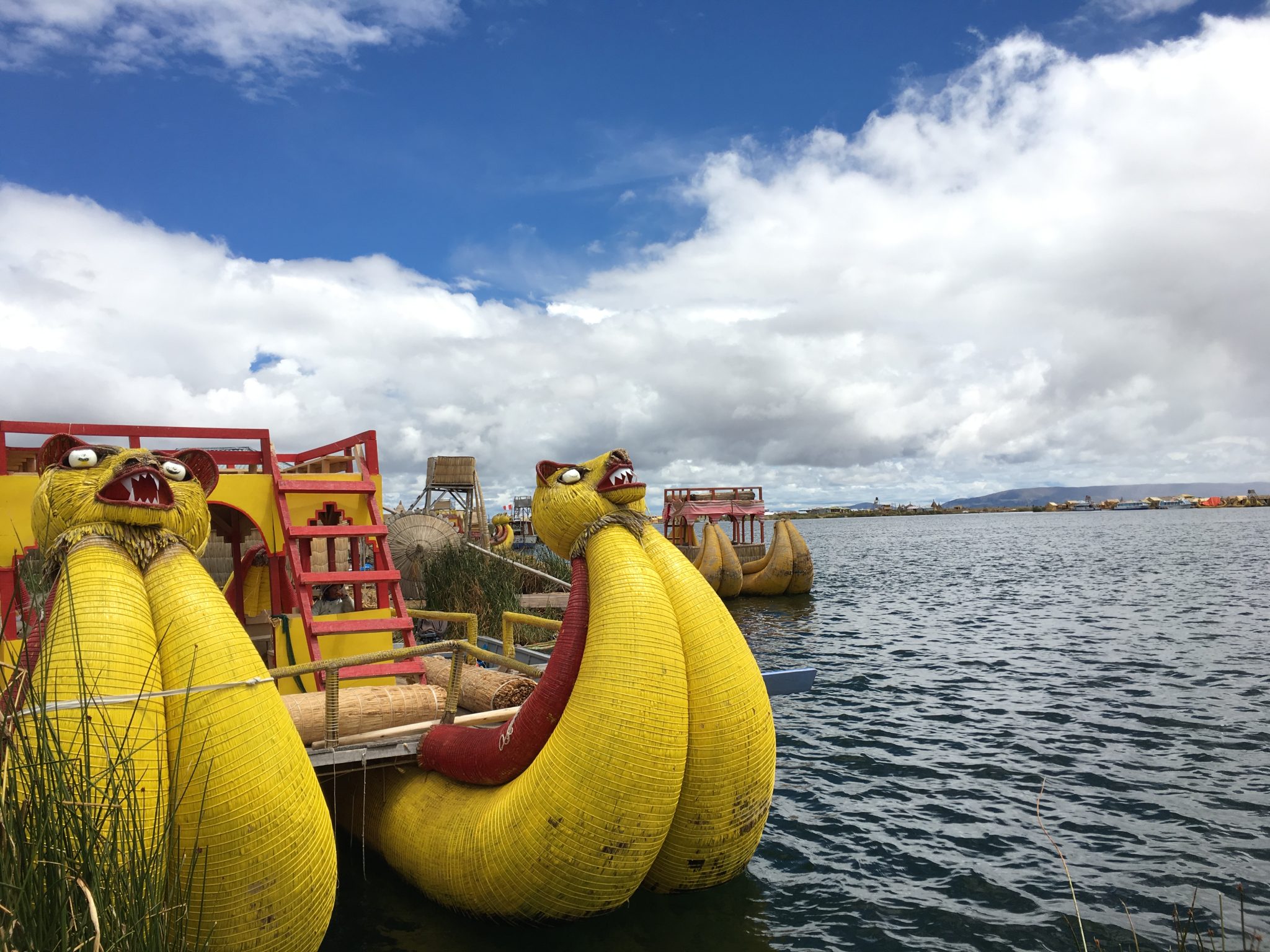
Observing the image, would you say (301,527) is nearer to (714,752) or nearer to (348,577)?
(348,577)

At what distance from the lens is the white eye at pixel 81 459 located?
14.6 ft

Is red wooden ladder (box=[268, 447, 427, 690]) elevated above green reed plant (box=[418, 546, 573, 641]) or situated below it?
above

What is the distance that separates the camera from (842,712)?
43.4 ft

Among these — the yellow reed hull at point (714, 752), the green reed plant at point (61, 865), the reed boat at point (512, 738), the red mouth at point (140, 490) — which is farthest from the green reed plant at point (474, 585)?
the green reed plant at point (61, 865)

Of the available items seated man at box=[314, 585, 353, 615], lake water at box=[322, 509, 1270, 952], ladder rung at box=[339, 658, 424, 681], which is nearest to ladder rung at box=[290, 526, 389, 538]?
ladder rung at box=[339, 658, 424, 681]

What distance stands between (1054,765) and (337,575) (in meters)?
8.97

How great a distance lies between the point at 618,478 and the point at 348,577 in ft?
10.9

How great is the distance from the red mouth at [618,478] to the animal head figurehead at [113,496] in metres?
Answer: 2.41

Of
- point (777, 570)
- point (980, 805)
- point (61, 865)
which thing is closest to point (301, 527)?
point (61, 865)

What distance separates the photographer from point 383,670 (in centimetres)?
721

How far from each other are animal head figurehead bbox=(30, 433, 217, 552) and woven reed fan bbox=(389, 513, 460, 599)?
14600 millimetres

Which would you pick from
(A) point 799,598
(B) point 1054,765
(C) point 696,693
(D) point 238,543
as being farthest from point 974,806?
(A) point 799,598

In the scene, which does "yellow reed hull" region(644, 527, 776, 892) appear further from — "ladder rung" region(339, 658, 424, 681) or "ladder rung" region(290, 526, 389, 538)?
"ladder rung" region(290, 526, 389, 538)

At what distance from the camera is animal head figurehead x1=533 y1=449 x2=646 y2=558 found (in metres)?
5.39
